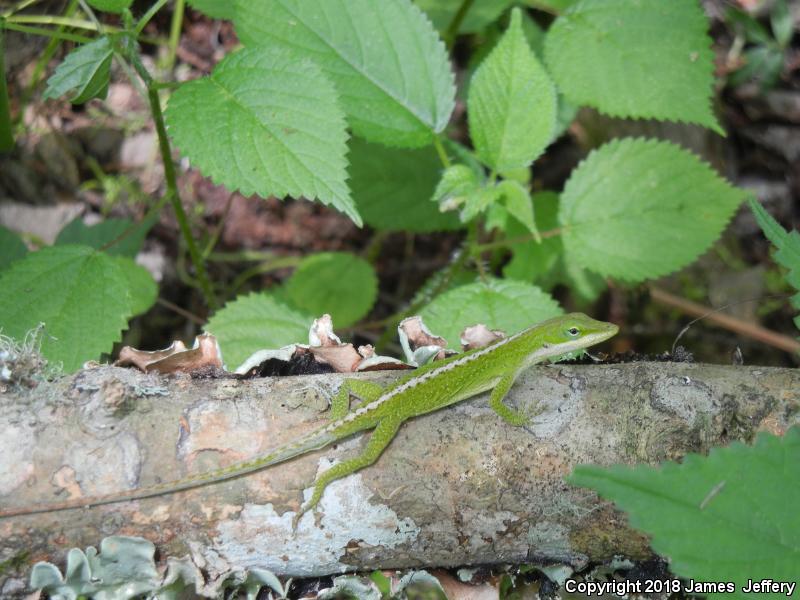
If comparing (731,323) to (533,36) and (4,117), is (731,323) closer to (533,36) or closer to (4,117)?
(533,36)

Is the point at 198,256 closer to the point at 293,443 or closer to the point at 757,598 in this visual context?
the point at 293,443

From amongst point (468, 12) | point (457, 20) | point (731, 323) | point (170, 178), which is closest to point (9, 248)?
point (170, 178)

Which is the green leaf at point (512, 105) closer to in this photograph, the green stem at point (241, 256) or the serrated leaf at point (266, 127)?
the serrated leaf at point (266, 127)

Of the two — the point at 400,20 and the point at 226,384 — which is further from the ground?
the point at 400,20

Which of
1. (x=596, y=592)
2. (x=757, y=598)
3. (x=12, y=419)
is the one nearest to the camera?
(x=757, y=598)

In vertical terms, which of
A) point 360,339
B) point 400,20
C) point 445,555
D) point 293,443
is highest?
point 400,20

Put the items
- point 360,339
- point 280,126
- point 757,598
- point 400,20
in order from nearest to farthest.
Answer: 1. point 757,598
2. point 280,126
3. point 400,20
4. point 360,339

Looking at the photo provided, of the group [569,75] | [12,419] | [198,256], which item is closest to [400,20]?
[569,75]
